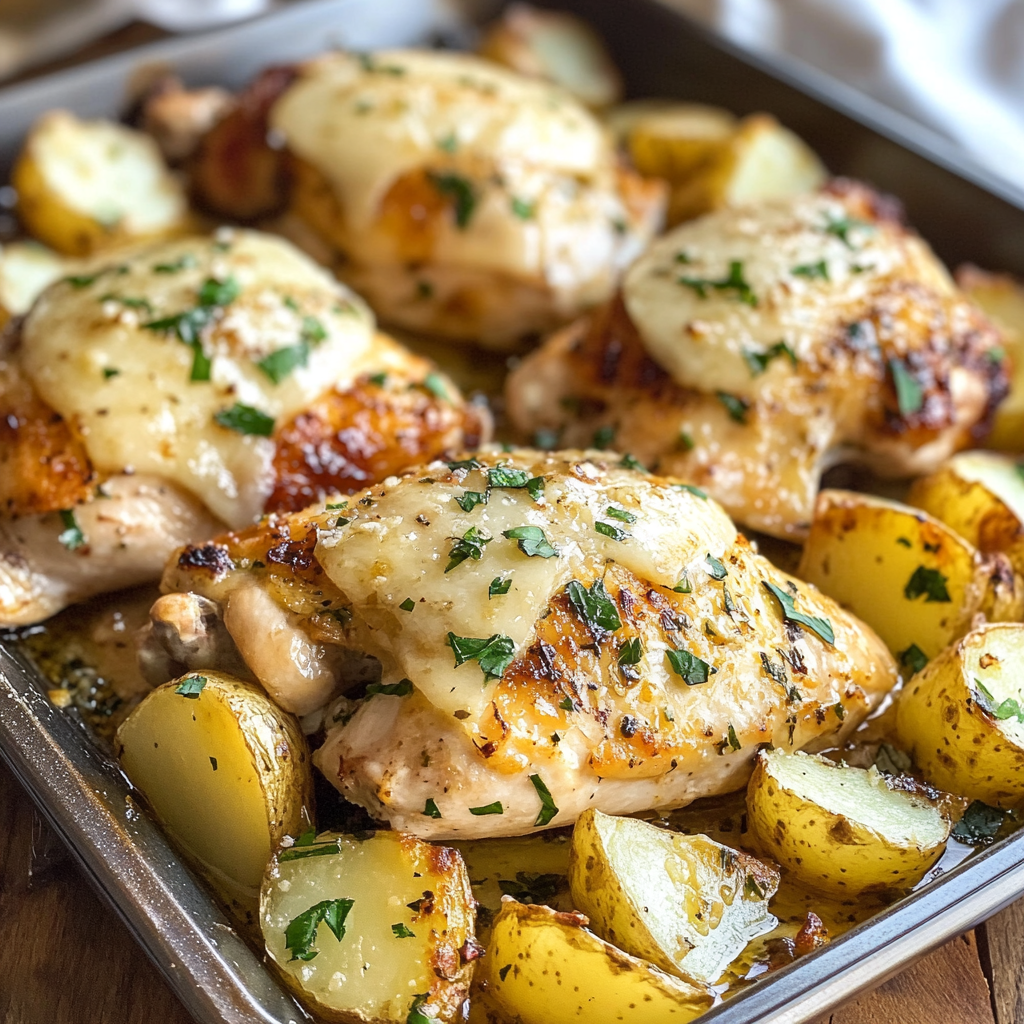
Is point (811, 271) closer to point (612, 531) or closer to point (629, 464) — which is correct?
point (629, 464)

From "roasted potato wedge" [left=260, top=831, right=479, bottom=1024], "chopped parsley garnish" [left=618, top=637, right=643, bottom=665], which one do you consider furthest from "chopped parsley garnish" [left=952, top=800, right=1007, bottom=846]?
"roasted potato wedge" [left=260, top=831, right=479, bottom=1024]

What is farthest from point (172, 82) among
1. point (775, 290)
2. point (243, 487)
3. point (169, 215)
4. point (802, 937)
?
point (802, 937)

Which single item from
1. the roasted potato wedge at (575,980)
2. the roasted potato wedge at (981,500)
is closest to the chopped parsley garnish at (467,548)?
the roasted potato wedge at (575,980)

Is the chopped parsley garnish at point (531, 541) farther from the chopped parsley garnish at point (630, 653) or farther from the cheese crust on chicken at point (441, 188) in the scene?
the cheese crust on chicken at point (441, 188)

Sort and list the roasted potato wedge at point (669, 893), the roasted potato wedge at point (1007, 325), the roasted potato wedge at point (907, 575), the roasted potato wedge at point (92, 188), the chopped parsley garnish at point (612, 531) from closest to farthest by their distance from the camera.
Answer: the roasted potato wedge at point (669, 893) < the chopped parsley garnish at point (612, 531) < the roasted potato wedge at point (907, 575) < the roasted potato wedge at point (1007, 325) < the roasted potato wedge at point (92, 188)

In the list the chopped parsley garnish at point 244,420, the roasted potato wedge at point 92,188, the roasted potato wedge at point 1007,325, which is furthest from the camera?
the roasted potato wedge at point 92,188

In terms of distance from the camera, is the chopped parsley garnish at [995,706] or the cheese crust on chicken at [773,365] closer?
the chopped parsley garnish at [995,706]
